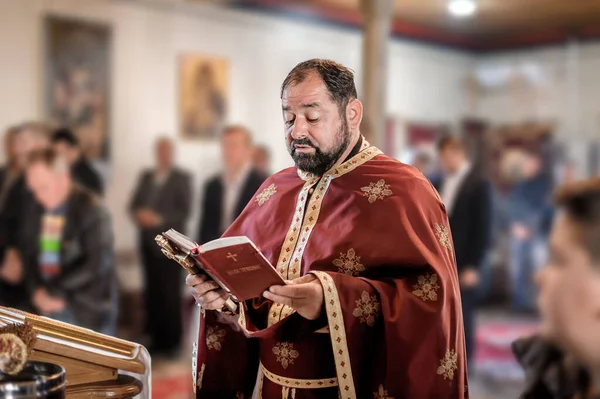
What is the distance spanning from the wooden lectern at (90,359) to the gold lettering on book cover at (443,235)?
870mm

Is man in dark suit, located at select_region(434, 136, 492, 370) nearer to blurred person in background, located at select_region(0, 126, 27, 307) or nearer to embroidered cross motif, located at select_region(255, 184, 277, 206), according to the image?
blurred person in background, located at select_region(0, 126, 27, 307)

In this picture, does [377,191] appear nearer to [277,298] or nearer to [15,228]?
[277,298]

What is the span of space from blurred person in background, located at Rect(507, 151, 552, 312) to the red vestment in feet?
26.4

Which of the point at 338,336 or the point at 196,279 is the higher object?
the point at 196,279

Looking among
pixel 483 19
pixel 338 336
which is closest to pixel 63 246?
pixel 338 336

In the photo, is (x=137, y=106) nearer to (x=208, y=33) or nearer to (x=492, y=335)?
(x=208, y=33)

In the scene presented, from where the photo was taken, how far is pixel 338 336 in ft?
6.89

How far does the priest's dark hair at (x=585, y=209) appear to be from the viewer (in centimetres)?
128

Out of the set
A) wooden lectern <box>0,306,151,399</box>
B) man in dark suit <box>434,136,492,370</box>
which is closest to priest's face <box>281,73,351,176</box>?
wooden lectern <box>0,306,151,399</box>

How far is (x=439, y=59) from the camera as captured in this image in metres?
12.3

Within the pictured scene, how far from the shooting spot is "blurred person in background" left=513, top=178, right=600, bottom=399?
49.4 inches

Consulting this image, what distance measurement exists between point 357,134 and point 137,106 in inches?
255

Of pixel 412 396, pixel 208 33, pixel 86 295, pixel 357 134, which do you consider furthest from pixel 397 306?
pixel 208 33

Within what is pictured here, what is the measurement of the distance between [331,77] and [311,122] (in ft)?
0.47
